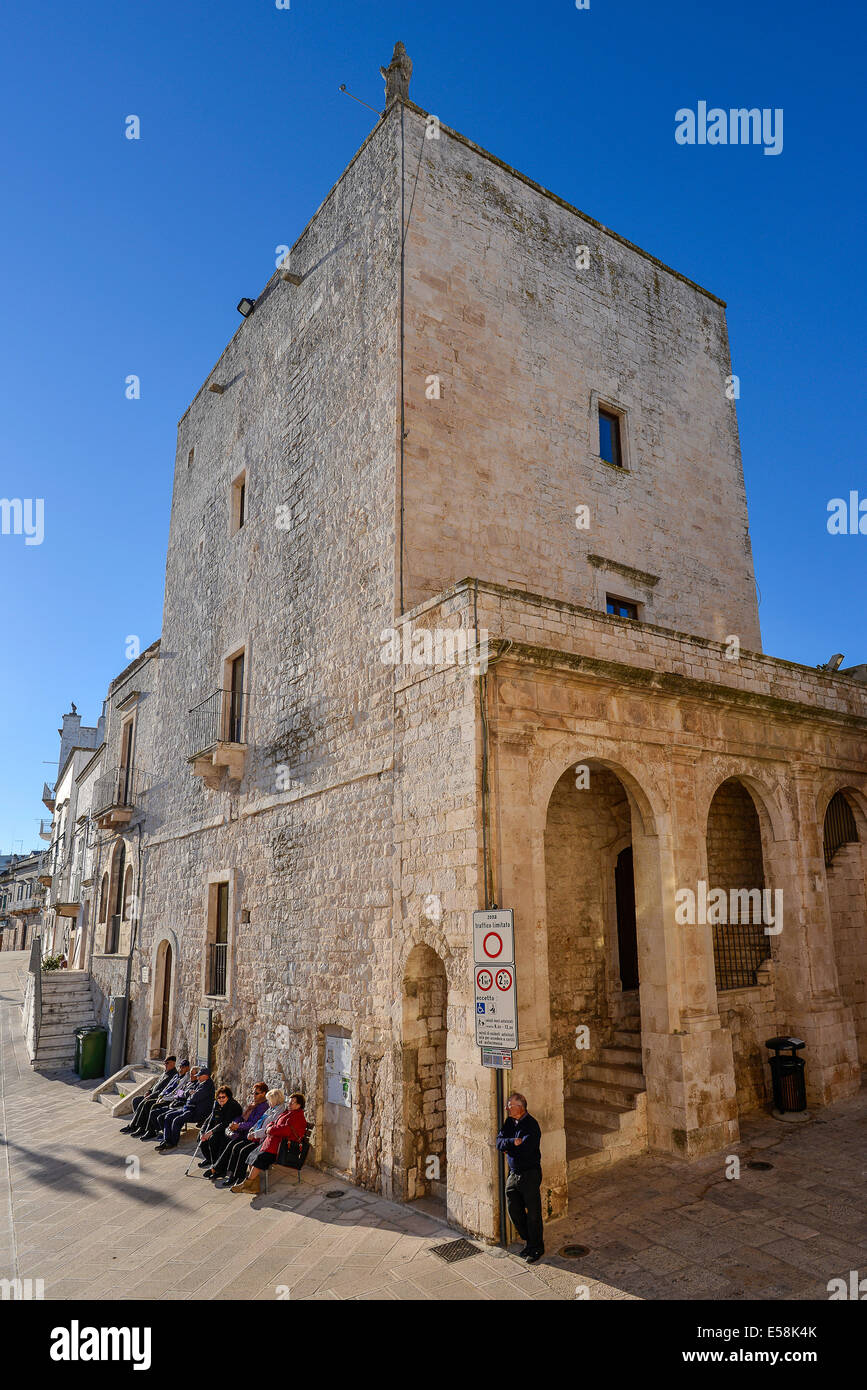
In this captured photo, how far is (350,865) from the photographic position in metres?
10.3

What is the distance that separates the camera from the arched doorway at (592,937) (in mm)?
10391

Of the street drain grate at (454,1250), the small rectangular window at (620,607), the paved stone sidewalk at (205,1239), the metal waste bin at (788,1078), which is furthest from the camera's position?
the small rectangular window at (620,607)

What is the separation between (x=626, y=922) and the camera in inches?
463

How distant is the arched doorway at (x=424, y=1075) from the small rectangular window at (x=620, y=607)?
653cm

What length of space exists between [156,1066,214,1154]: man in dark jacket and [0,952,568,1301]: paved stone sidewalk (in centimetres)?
24

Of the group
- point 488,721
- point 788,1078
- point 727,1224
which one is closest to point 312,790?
point 488,721

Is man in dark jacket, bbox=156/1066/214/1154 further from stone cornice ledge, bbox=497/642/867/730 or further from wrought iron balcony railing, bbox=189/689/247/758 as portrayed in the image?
stone cornice ledge, bbox=497/642/867/730

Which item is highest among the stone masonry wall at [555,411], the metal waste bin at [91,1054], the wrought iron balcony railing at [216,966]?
the stone masonry wall at [555,411]

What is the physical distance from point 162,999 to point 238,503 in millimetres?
10436

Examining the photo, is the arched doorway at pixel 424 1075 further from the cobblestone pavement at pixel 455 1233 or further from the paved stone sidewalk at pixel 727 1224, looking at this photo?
the paved stone sidewalk at pixel 727 1224

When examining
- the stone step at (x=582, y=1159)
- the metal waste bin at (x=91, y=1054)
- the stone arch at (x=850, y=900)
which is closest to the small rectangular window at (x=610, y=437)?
the stone arch at (x=850, y=900)

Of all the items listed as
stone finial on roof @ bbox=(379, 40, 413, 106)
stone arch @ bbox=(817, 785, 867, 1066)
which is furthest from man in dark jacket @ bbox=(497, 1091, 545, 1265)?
stone finial on roof @ bbox=(379, 40, 413, 106)
